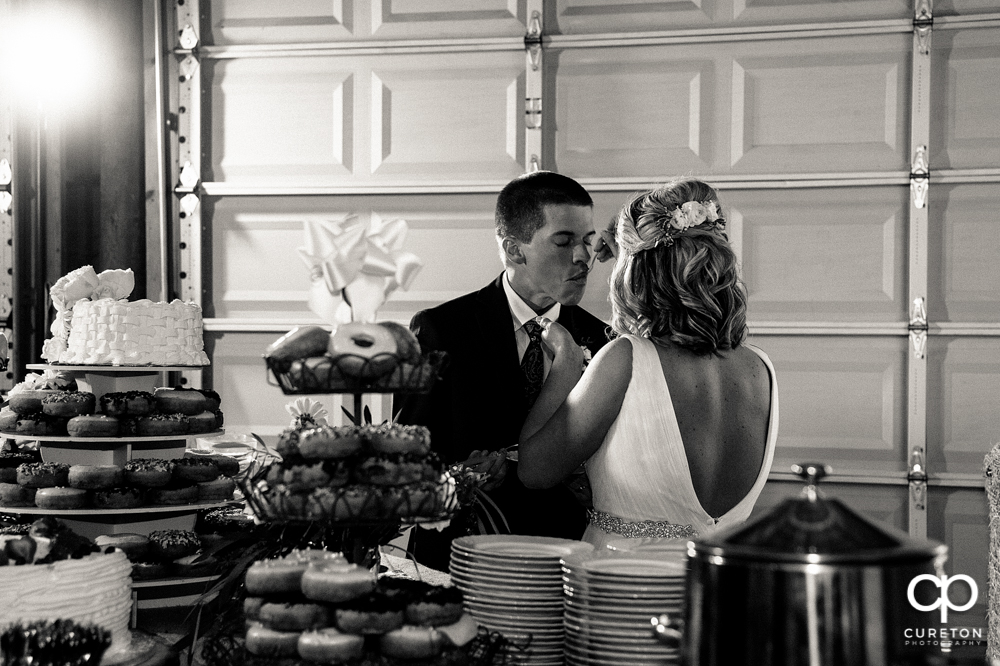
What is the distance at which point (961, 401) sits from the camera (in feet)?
12.8

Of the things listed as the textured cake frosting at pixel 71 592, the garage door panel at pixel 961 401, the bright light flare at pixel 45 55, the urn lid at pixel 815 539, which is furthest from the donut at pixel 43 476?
the garage door panel at pixel 961 401

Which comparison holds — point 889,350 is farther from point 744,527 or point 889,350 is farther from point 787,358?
point 744,527

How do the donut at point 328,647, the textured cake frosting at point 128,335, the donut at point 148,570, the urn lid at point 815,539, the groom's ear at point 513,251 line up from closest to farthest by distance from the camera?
the urn lid at point 815,539
the donut at point 328,647
the donut at point 148,570
the textured cake frosting at point 128,335
the groom's ear at point 513,251

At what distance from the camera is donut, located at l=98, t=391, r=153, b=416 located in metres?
2.33

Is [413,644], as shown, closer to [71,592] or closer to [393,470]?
[393,470]

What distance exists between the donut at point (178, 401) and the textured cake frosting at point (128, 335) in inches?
3.1

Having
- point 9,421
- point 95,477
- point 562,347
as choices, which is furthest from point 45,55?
point 562,347

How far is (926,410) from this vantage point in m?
3.93

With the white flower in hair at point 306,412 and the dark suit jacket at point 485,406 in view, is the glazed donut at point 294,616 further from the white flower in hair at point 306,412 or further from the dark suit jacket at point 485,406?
the dark suit jacket at point 485,406

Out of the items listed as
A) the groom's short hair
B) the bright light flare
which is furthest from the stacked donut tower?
the bright light flare

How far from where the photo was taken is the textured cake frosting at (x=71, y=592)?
1552 millimetres

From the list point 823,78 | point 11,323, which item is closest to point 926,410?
point 823,78

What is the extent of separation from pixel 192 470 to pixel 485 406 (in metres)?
0.96

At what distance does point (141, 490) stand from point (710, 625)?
1.62 metres
